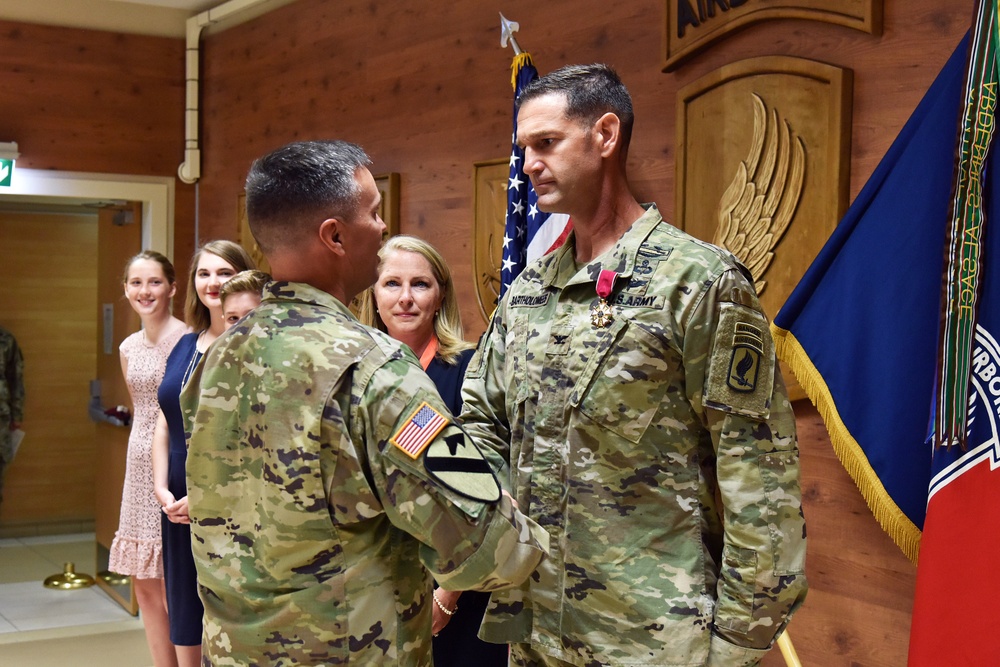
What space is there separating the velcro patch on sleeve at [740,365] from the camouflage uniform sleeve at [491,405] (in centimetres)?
44

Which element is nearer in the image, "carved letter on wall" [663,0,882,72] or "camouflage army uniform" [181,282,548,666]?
"camouflage army uniform" [181,282,548,666]

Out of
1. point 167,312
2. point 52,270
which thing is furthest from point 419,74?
point 52,270

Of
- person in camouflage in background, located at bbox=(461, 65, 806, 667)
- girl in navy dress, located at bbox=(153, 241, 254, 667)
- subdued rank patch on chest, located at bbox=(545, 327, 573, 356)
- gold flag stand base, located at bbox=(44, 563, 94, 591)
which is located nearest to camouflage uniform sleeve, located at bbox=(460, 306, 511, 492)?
person in camouflage in background, located at bbox=(461, 65, 806, 667)

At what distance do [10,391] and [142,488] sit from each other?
3.25 metres

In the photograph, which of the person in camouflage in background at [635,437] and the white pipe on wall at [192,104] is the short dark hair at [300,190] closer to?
the person in camouflage in background at [635,437]

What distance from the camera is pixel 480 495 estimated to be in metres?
1.44

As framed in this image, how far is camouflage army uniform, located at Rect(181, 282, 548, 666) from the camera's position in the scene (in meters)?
1.44

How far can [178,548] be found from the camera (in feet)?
11.3

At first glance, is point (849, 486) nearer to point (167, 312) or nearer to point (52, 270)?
point (167, 312)

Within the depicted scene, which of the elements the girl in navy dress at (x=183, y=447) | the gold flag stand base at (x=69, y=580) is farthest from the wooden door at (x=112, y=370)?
the girl in navy dress at (x=183, y=447)

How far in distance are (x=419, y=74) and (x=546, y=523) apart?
311 cm

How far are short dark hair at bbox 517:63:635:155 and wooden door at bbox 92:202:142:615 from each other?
13.9ft

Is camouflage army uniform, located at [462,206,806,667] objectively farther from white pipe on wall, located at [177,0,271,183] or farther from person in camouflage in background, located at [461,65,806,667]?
white pipe on wall, located at [177,0,271,183]

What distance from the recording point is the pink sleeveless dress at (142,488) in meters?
3.98
